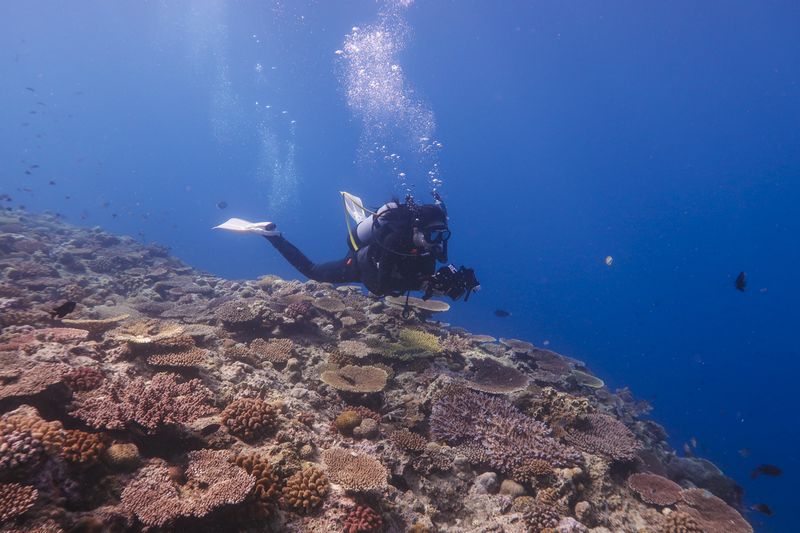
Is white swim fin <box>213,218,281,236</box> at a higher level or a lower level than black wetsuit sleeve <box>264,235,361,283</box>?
higher

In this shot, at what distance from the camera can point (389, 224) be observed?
798 centimetres

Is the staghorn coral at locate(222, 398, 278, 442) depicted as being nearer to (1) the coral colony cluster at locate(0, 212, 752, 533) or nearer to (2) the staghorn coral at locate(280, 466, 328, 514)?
(1) the coral colony cluster at locate(0, 212, 752, 533)

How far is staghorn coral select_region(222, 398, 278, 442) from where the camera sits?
4.54 meters

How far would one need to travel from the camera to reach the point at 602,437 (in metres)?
6.52

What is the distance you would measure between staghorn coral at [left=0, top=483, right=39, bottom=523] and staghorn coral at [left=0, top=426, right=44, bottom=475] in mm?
152

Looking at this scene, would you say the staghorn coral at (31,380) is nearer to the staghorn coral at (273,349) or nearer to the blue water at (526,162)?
the staghorn coral at (273,349)

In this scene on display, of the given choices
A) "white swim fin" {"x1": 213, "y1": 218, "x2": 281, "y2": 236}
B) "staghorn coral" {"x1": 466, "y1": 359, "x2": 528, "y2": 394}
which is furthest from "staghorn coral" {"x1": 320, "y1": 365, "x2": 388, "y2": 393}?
"white swim fin" {"x1": 213, "y1": 218, "x2": 281, "y2": 236}

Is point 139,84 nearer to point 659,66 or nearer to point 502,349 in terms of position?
point 659,66

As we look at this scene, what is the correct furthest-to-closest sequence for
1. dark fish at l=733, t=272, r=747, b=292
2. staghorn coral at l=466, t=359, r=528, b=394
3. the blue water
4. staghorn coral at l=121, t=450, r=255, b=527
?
the blue water
dark fish at l=733, t=272, r=747, b=292
staghorn coral at l=466, t=359, r=528, b=394
staghorn coral at l=121, t=450, r=255, b=527

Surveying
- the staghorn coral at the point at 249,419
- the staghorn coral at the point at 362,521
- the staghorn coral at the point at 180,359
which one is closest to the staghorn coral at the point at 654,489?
the staghorn coral at the point at 362,521

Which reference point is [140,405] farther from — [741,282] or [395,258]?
[741,282]

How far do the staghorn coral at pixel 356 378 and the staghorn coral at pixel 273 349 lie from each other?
1.14m

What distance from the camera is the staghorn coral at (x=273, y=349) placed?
281 inches

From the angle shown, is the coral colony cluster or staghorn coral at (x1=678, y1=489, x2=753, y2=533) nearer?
the coral colony cluster
